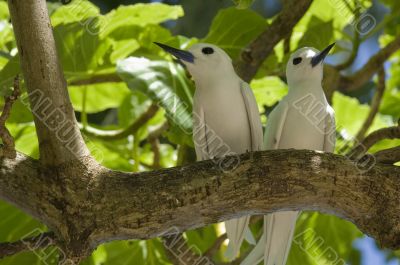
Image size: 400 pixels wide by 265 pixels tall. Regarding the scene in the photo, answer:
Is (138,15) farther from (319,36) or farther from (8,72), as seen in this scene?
(319,36)

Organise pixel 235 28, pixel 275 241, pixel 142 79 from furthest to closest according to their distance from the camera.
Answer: pixel 235 28
pixel 142 79
pixel 275 241

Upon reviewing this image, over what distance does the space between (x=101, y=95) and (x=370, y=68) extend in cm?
80

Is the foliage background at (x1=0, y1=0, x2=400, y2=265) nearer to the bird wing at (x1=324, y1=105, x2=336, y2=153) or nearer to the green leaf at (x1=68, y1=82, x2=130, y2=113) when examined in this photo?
the green leaf at (x1=68, y1=82, x2=130, y2=113)

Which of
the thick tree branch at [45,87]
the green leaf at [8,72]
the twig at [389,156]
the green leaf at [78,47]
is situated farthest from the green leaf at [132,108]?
the twig at [389,156]

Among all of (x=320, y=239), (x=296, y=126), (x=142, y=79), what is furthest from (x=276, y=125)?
(x=320, y=239)

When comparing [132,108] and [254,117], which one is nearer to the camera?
[254,117]

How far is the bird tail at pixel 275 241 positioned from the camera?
48.0 inches

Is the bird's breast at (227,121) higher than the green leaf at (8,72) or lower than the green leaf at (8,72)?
lower

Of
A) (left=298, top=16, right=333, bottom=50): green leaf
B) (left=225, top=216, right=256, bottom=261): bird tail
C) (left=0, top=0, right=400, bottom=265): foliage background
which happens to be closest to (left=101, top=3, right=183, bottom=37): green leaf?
(left=0, top=0, right=400, bottom=265): foliage background

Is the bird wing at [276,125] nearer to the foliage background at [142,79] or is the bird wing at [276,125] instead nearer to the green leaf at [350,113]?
the foliage background at [142,79]

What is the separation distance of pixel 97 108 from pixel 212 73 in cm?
88

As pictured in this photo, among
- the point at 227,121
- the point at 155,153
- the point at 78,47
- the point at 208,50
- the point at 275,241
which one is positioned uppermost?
the point at 78,47

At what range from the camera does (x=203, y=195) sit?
1016mm

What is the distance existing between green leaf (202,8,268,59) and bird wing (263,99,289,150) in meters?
0.57
